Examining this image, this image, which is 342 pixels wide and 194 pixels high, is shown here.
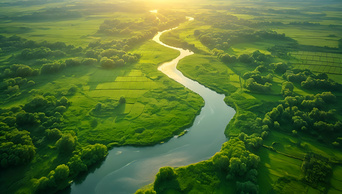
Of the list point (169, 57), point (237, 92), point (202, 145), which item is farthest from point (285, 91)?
point (169, 57)

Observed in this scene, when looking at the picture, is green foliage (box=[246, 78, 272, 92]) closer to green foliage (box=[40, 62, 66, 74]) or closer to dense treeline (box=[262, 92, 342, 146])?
dense treeline (box=[262, 92, 342, 146])

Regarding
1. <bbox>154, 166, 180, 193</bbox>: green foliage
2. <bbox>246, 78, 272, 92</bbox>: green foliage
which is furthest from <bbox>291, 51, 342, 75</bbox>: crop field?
<bbox>154, 166, 180, 193</bbox>: green foliage

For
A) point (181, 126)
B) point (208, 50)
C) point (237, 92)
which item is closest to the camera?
point (181, 126)

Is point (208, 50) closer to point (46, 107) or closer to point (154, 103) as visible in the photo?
point (154, 103)

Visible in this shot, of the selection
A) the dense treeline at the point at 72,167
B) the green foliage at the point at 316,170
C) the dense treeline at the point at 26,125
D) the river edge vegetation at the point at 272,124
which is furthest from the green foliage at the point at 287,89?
the dense treeline at the point at 26,125

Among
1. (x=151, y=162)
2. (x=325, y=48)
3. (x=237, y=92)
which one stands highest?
(x=325, y=48)

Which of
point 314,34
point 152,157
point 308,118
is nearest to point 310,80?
point 308,118
